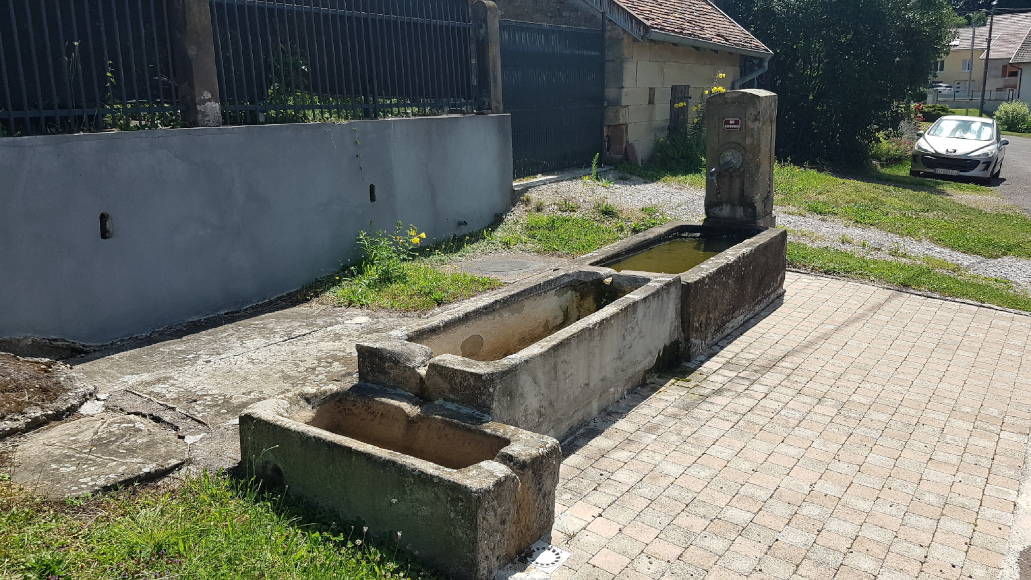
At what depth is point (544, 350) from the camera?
4504 mm

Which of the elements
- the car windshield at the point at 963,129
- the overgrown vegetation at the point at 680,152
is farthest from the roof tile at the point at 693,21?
the car windshield at the point at 963,129

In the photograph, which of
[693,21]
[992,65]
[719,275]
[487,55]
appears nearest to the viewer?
[719,275]

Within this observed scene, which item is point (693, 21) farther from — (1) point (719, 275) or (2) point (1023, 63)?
(2) point (1023, 63)

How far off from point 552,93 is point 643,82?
8.83 feet

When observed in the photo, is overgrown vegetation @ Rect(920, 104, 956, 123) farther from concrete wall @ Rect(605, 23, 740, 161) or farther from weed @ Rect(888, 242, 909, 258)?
weed @ Rect(888, 242, 909, 258)

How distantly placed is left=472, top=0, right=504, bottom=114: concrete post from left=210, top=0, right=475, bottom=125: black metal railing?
17cm

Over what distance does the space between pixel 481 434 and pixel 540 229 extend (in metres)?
6.51

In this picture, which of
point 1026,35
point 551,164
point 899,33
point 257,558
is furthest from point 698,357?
point 1026,35

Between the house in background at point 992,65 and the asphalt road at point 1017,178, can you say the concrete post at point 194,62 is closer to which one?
the asphalt road at point 1017,178

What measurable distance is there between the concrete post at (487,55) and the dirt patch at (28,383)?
21.9 ft

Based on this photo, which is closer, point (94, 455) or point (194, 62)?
point (94, 455)

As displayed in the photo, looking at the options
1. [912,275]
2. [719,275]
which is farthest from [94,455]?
[912,275]

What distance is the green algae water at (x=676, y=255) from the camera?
742cm

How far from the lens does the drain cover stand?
11.5 feet
